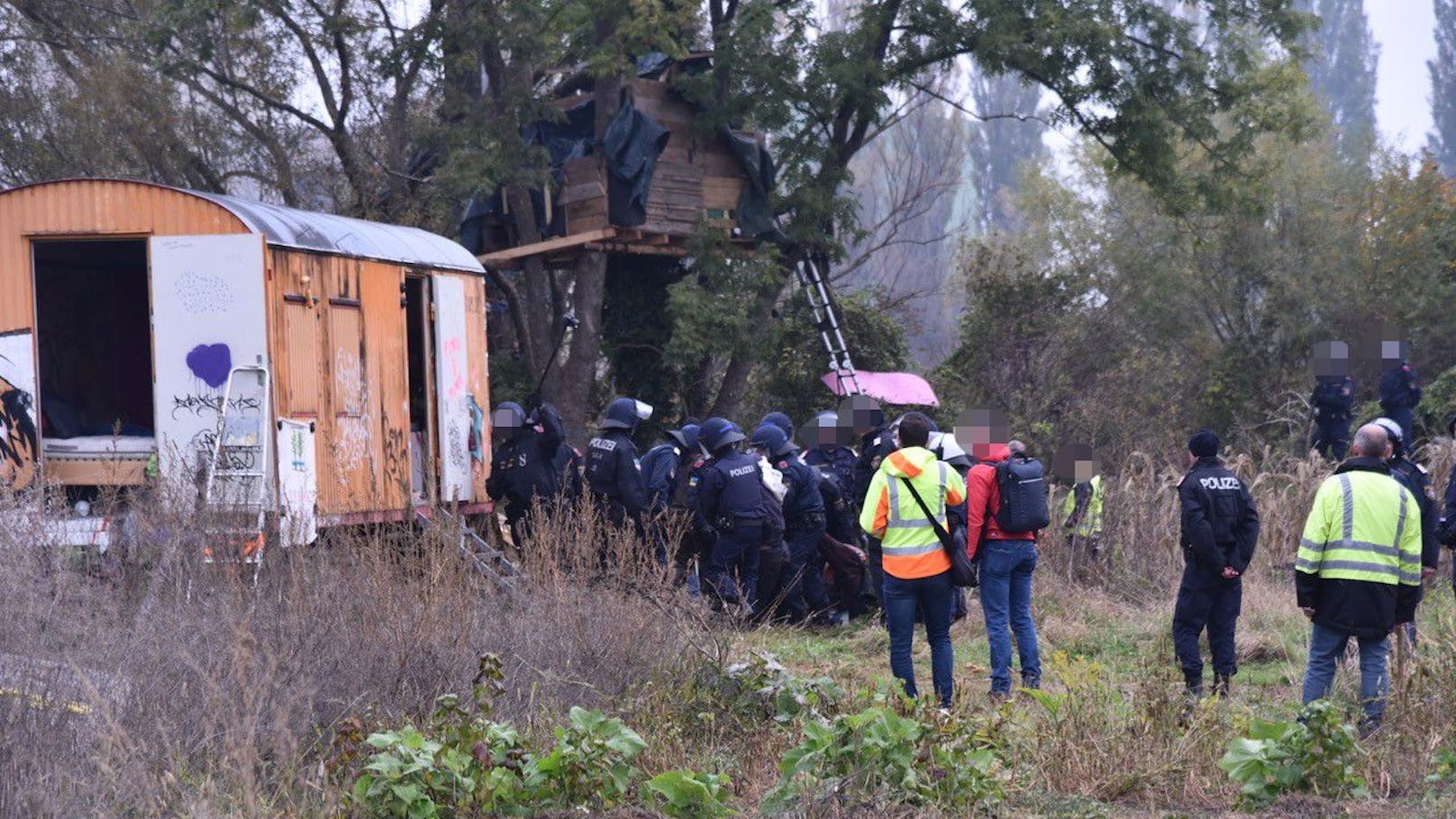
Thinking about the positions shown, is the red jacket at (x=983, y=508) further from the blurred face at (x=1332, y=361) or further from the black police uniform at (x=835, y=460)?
the blurred face at (x=1332, y=361)

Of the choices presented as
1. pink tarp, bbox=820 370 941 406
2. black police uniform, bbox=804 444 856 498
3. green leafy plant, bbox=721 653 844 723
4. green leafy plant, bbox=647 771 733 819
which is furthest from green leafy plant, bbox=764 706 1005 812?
pink tarp, bbox=820 370 941 406

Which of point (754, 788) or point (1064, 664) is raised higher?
point (1064, 664)

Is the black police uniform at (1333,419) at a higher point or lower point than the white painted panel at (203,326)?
lower

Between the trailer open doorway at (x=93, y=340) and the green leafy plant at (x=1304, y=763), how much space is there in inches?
307

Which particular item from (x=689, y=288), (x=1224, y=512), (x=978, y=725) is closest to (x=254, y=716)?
(x=978, y=725)

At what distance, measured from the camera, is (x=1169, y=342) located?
2394 cm

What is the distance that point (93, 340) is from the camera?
1214 centimetres

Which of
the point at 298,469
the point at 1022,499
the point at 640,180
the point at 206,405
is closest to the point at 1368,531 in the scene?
the point at 1022,499

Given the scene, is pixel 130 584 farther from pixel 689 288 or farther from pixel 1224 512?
pixel 689 288

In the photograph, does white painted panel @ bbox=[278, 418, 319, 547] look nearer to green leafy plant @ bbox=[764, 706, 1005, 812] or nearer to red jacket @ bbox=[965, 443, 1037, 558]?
red jacket @ bbox=[965, 443, 1037, 558]

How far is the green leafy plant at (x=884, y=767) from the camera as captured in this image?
541 centimetres

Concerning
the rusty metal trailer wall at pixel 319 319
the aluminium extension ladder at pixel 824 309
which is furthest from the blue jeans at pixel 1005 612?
the aluminium extension ladder at pixel 824 309

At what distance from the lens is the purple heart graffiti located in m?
9.70

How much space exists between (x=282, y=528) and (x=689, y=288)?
33.4 feet
